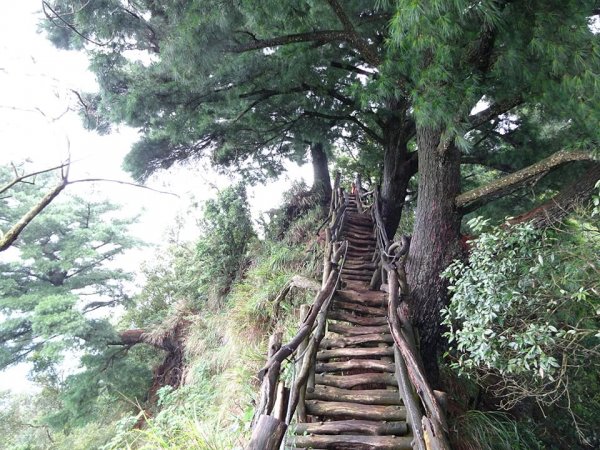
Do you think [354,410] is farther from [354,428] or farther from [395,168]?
[395,168]

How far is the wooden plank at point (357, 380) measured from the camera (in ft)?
10.9

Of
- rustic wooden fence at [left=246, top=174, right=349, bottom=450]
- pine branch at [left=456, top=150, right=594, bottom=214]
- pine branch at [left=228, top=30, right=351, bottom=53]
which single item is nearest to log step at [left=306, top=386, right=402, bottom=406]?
rustic wooden fence at [left=246, top=174, right=349, bottom=450]

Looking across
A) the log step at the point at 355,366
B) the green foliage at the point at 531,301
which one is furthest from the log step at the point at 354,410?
the green foliage at the point at 531,301

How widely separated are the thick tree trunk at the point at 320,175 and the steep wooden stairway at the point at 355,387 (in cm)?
585

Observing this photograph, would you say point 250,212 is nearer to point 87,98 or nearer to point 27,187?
point 87,98

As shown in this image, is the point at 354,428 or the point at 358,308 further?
the point at 358,308

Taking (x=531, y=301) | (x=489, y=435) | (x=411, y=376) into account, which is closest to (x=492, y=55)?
(x=531, y=301)

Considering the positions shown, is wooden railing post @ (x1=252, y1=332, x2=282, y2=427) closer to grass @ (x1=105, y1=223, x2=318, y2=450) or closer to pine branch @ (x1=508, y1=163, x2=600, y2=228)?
grass @ (x1=105, y1=223, x2=318, y2=450)

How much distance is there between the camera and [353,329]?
422 centimetres

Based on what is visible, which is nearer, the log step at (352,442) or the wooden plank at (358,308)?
the log step at (352,442)

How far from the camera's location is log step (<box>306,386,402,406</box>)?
3.10 meters

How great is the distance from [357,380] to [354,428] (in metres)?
0.57

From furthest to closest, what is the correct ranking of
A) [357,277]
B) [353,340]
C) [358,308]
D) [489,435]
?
1. [357,277]
2. [358,308]
3. [353,340]
4. [489,435]

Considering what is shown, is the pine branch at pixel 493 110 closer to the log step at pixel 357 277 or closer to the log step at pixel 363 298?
the log step at pixel 363 298
